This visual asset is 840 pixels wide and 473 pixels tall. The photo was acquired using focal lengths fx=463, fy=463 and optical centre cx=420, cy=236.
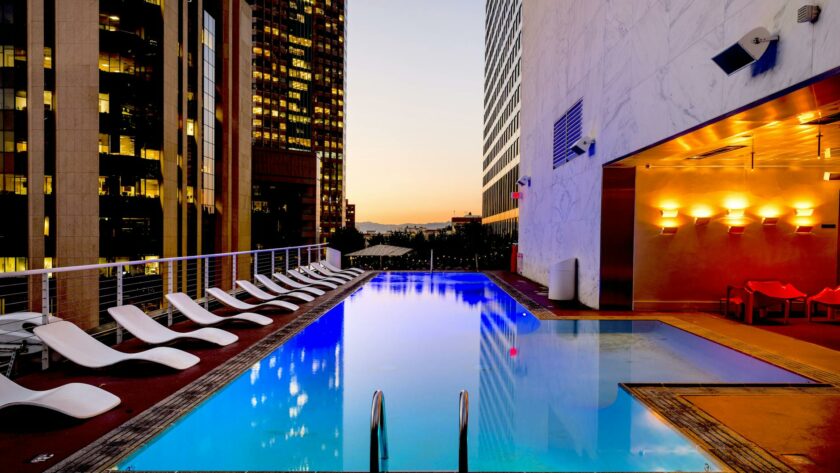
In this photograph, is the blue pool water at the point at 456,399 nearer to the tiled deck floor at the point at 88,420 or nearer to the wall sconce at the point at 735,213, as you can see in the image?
the tiled deck floor at the point at 88,420

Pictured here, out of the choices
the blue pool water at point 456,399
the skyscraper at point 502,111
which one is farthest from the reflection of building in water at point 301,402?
the skyscraper at point 502,111

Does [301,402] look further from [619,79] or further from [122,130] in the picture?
[122,130]

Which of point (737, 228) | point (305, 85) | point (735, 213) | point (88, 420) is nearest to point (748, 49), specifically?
point (735, 213)

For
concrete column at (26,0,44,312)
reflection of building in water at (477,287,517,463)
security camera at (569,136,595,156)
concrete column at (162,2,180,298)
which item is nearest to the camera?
reflection of building in water at (477,287,517,463)

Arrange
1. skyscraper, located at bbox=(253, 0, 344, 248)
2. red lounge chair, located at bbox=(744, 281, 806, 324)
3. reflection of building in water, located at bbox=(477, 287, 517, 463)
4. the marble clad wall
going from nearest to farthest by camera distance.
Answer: reflection of building in water, located at bbox=(477, 287, 517, 463) < the marble clad wall < red lounge chair, located at bbox=(744, 281, 806, 324) < skyscraper, located at bbox=(253, 0, 344, 248)

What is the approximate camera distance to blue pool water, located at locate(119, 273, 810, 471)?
10.0 feet

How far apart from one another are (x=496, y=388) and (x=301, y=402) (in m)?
1.83

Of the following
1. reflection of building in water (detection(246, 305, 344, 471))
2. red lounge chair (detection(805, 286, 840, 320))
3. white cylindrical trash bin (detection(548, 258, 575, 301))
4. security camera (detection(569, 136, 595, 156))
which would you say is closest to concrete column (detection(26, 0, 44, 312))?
reflection of building in water (detection(246, 305, 344, 471))

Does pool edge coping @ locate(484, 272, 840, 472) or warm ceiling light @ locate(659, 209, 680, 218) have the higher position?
warm ceiling light @ locate(659, 209, 680, 218)

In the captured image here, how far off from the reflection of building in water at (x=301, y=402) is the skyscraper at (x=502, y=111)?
33823 mm

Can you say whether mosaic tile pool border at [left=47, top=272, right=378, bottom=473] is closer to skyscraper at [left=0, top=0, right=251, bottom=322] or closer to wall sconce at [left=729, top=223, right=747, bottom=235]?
wall sconce at [left=729, top=223, right=747, bottom=235]

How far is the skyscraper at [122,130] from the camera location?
26.8 metres

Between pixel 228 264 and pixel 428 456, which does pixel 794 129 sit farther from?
pixel 228 264

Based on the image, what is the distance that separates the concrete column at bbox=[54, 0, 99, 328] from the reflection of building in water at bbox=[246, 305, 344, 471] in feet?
88.8
